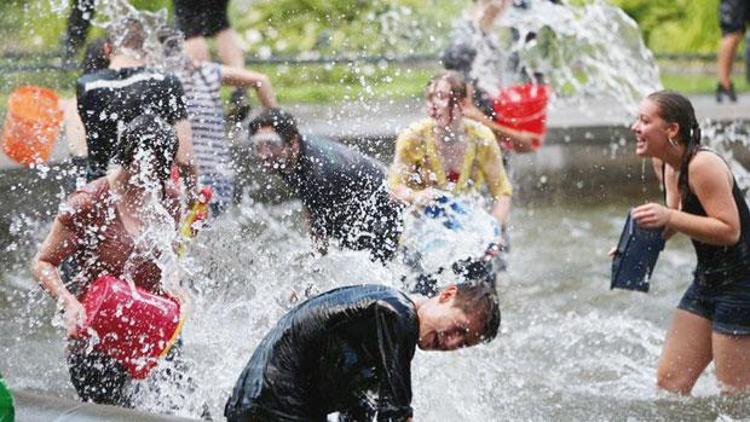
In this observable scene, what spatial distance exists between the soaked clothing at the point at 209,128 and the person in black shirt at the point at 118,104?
778 mm

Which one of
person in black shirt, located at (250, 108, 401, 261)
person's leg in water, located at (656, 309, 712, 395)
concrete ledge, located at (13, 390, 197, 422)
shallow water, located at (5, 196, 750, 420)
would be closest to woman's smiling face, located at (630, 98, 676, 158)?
person's leg in water, located at (656, 309, 712, 395)

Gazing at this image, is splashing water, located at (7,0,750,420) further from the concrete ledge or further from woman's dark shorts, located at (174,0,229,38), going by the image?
woman's dark shorts, located at (174,0,229,38)

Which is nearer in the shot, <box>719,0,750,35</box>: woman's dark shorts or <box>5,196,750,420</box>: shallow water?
<box>5,196,750,420</box>: shallow water

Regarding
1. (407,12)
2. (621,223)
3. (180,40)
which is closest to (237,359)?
(180,40)

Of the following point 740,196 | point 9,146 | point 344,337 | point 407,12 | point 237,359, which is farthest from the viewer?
point 407,12

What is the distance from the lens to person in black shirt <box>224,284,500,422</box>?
12.1 feet

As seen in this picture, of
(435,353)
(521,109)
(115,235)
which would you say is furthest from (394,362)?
(521,109)

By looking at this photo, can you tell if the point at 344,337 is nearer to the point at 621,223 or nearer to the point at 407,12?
the point at 621,223

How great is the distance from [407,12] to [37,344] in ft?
26.7

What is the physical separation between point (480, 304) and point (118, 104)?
9.24ft

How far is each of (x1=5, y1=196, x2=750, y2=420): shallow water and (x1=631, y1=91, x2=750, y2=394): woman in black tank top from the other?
0.23 meters

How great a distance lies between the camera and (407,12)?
13.8 metres

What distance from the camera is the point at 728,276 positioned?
5.39 metres

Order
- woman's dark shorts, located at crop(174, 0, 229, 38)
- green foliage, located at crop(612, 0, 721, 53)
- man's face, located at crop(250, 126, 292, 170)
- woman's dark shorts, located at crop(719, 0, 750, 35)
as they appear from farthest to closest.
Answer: green foliage, located at crop(612, 0, 721, 53)
woman's dark shorts, located at crop(719, 0, 750, 35)
woman's dark shorts, located at crop(174, 0, 229, 38)
man's face, located at crop(250, 126, 292, 170)
